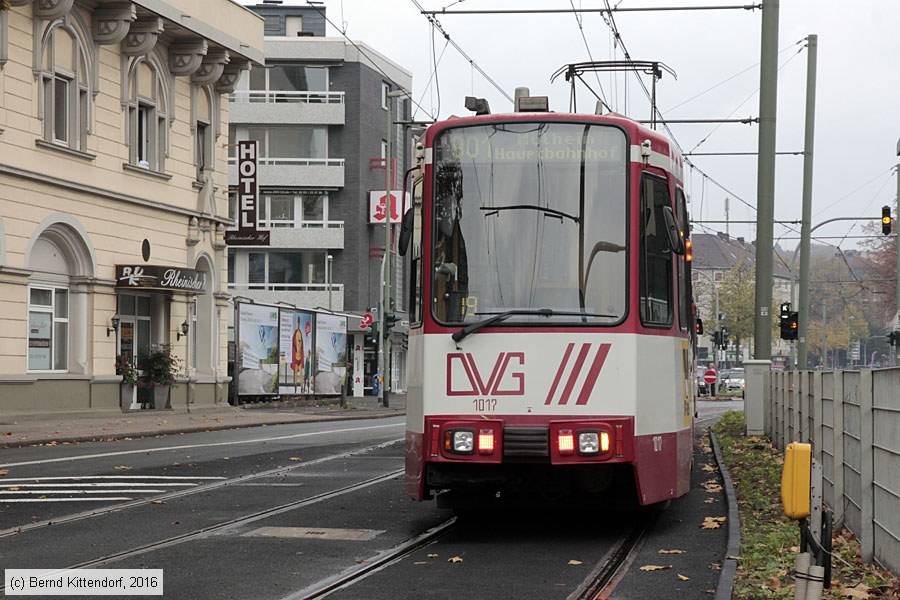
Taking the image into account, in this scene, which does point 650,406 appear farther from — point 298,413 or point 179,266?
point 298,413

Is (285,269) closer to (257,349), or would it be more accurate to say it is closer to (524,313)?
(257,349)

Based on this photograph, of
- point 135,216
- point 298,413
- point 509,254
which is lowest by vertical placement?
point 298,413

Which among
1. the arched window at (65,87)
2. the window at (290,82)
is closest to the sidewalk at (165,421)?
the arched window at (65,87)

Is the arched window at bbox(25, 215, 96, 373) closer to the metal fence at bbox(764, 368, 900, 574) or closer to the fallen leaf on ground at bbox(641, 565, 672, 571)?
the metal fence at bbox(764, 368, 900, 574)

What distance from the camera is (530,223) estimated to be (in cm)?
1119

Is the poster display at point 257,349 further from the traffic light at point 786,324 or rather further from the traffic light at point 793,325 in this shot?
the traffic light at point 793,325

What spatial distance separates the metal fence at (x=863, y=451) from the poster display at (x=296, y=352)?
32.7m

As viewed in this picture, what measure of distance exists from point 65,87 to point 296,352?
682 inches

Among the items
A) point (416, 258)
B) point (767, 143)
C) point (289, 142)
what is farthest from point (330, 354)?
point (416, 258)

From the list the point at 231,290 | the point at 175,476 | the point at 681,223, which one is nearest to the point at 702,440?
the point at 175,476

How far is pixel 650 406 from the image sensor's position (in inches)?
439

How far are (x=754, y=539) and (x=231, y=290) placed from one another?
190 ft

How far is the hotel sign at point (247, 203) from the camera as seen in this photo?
134 feet

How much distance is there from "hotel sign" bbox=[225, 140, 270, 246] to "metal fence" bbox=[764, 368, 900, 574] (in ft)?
91.2
